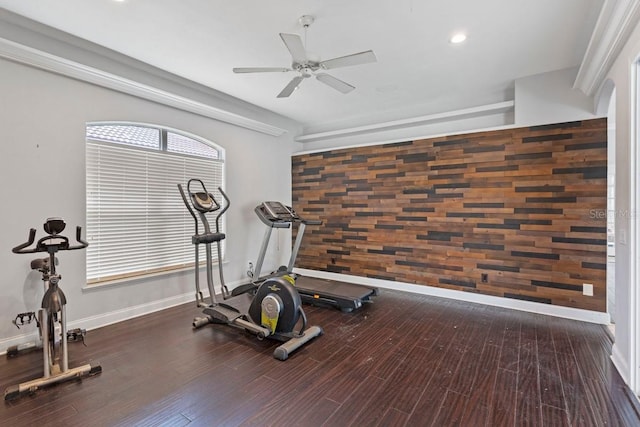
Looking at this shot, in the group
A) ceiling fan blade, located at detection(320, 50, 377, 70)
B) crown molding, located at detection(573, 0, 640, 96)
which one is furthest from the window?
A: crown molding, located at detection(573, 0, 640, 96)

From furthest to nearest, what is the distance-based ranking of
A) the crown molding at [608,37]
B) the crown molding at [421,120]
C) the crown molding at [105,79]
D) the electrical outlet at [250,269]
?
the electrical outlet at [250,269] < the crown molding at [421,120] < the crown molding at [105,79] < the crown molding at [608,37]

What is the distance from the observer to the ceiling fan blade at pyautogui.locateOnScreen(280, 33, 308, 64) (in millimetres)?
2231

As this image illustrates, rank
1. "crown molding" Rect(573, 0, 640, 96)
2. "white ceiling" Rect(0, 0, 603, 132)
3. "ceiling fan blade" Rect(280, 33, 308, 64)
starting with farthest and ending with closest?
"white ceiling" Rect(0, 0, 603, 132), "ceiling fan blade" Rect(280, 33, 308, 64), "crown molding" Rect(573, 0, 640, 96)

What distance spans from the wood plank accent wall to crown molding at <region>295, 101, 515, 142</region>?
0.38 meters

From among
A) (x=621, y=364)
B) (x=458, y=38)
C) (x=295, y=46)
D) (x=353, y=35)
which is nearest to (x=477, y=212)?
(x=621, y=364)

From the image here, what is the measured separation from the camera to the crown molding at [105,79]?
269 cm

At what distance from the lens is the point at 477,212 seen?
4.25 m

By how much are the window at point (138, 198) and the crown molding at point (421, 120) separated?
7.68ft

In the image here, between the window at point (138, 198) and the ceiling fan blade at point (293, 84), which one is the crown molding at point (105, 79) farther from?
the ceiling fan blade at point (293, 84)

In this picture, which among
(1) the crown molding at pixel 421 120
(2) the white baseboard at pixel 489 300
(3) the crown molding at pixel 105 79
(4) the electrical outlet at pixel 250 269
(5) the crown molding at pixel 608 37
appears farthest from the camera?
(4) the electrical outlet at pixel 250 269

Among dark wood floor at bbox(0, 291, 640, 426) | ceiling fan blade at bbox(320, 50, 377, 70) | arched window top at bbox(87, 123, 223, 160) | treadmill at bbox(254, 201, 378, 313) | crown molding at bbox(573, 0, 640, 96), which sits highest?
crown molding at bbox(573, 0, 640, 96)

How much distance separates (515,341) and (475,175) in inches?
88.3

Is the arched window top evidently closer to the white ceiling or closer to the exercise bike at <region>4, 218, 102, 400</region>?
the white ceiling

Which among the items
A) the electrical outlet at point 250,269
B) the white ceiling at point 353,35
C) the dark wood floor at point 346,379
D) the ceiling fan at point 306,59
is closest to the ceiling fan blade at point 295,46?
the ceiling fan at point 306,59
